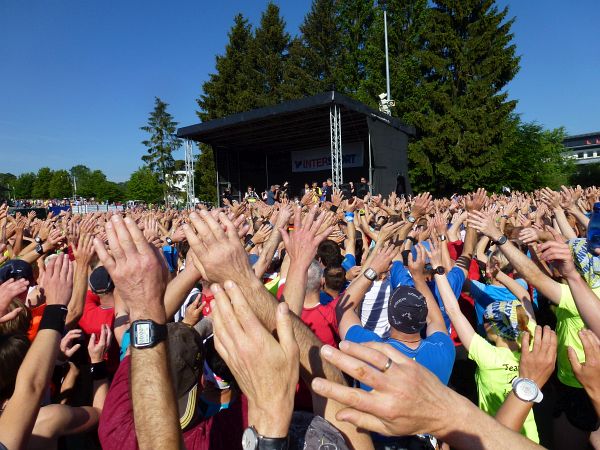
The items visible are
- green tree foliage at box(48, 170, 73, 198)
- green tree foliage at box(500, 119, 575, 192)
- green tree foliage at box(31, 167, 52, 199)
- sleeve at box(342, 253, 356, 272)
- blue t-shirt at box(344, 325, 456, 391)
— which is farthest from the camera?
green tree foliage at box(31, 167, 52, 199)

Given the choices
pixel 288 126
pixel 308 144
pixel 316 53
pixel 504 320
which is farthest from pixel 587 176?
pixel 504 320

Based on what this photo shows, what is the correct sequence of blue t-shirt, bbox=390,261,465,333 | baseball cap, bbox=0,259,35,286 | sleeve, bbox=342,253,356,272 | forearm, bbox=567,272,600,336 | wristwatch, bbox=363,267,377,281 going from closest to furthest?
forearm, bbox=567,272,600,336, wristwatch, bbox=363,267,377,281, baseball cap, bbox=0,259,35,286, blue t-shirt, bbox=390,261,465,333, sleeve, bbox=342,253,356,272

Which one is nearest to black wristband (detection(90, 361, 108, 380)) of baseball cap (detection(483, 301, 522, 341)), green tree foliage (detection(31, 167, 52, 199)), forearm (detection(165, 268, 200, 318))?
forearm (detection(165, 268, 200, 318))

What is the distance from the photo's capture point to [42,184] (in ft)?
302

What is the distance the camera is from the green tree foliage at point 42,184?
297 ft

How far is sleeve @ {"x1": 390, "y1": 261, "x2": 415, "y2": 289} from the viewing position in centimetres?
354

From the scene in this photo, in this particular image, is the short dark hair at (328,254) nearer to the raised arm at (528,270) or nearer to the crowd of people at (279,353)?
the crowd of people at (279,353)

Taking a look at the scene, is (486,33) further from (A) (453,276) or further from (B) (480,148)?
(A) (453,276)

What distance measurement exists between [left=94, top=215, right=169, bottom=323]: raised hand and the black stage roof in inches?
533

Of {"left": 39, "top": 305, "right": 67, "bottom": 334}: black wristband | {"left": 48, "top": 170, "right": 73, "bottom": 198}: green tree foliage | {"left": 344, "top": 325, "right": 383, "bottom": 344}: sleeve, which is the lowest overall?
{"left": 344, "top": 325, "right": 383, "bottom": 344}: sleeve

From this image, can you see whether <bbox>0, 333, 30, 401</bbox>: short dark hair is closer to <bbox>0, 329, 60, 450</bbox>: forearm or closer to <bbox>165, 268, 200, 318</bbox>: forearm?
→ <bbox>0, 329, 60, 450</bbox>: forearm

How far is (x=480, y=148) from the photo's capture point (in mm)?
25984

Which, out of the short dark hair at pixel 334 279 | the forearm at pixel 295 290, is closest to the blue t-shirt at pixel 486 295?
the short dark hair at pixel 334 279

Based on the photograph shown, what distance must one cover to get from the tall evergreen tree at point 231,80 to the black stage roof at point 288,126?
13.2 meters
